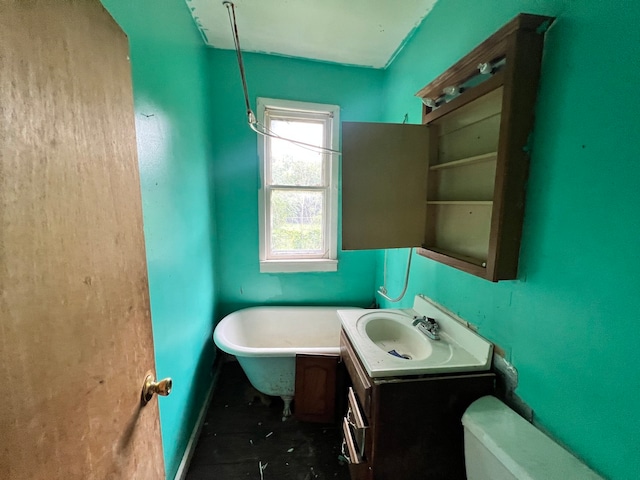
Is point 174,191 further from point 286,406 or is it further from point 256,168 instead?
point 286,406

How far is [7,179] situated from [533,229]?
1241 mm

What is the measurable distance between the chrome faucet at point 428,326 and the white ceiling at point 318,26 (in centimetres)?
170

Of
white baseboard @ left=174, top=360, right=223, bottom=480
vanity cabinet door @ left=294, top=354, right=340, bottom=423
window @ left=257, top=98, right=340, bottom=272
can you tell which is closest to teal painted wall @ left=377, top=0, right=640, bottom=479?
vanity cabinet door @ left=294, top=354, right=340, bottom=423

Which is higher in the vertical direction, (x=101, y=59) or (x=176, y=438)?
(x=101, y=59)

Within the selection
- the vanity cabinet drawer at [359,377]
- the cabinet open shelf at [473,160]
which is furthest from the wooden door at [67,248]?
the cabinet open shelf at [473,160]

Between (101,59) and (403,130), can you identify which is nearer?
(101,59)

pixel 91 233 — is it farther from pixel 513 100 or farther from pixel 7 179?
pixel 513 100

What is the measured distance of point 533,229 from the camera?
2.78 ft

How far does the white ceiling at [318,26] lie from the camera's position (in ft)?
4.71

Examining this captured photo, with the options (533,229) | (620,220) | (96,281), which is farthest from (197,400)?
(620,220)

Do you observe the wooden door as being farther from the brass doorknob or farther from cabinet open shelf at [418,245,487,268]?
cabinet open shelf at [418,245,487,268]

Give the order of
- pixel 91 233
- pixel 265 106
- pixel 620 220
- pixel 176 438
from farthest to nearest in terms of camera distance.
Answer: pixel 265 106
pixel 176 438
pixel 620 220
pixel 91 233

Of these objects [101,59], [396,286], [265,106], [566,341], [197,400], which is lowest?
[197,400]

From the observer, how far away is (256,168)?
→ 6.79 feet
